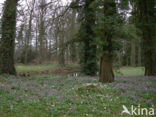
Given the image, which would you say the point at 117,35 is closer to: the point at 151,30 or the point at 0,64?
the point at 151,30

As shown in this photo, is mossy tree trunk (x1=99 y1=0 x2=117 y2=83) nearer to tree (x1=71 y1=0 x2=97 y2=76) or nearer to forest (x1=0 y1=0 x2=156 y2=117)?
forest (x1=0 y1=0 x2=156 y2=117)

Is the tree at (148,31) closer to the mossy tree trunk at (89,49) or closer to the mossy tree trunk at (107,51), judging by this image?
the mossy tree trunk at (89,49)

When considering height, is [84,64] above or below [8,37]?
below

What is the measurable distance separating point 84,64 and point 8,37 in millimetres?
8637

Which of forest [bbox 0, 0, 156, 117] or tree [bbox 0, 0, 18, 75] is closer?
forest [bbox 0, 0, 156, 117]

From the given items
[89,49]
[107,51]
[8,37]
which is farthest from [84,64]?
[8,37]

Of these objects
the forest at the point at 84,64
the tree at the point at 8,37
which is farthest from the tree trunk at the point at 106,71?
the tree at the point at 8,37

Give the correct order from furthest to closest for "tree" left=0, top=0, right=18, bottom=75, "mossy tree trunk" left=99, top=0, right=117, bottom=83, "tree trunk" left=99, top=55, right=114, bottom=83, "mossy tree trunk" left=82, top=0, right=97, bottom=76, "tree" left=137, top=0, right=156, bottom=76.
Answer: "mossy tree trunk" left=82, top=0, right=97, bottom=76 → "tree" left=137, top=0, right=156, bottom=76 → "tree" left=0, top=0, right=18, bottom=75 → "tree trunk" left=99, top=55, right=114, bottom=83 → "mossy tree trunk" left=99, top=0, right=117, bottom=83

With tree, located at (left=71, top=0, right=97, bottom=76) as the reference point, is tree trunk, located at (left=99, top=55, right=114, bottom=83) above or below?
below

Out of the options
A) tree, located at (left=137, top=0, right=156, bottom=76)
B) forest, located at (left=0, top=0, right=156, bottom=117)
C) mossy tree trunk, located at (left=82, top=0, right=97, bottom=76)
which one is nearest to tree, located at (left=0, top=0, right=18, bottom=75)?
forest, located at (left=0, top=0, right=156, bottom=117)

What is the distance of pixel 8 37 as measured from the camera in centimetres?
1349

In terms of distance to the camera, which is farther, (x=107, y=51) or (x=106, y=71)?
(x=106, y=71)

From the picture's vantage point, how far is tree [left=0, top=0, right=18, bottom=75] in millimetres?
13211

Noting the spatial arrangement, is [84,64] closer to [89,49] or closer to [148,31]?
[89,49]
